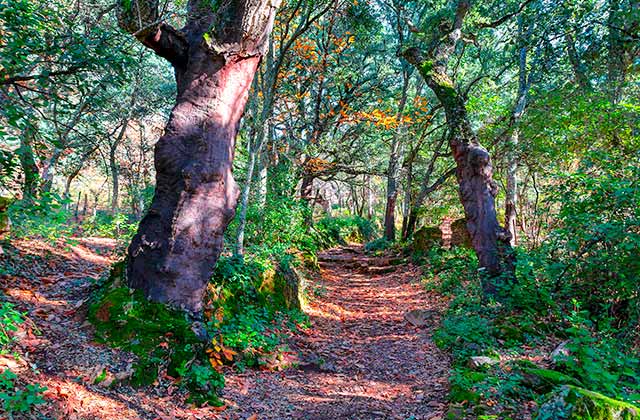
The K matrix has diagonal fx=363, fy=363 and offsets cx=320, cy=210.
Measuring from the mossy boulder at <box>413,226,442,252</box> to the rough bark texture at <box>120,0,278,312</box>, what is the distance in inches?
346

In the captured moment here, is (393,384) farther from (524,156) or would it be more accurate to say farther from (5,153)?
(524,156)

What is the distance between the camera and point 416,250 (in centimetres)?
1240

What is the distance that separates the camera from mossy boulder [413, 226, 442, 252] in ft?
39.1

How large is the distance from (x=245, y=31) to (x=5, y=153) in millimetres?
2840

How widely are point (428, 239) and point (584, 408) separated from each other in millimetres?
9973

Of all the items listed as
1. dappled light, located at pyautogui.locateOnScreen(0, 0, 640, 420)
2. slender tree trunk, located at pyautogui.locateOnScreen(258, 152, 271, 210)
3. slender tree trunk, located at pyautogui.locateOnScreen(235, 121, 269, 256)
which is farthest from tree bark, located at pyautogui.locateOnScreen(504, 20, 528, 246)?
slender tree trunk, located at pyautogui.locateOnScreen(235, 121, 269, 256)

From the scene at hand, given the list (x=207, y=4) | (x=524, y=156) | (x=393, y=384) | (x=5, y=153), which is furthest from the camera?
(x=524, y=156)

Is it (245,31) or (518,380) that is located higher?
(245,31)

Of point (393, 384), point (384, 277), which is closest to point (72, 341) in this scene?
point (393, 384)

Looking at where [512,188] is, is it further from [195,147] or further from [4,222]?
[4,222]

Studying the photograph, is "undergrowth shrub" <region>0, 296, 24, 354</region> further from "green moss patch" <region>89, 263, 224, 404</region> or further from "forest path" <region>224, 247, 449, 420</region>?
"forest path" <region>224, 247, 449, 420</region>

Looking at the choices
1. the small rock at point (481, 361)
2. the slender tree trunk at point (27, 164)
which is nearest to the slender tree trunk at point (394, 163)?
the small rock at point (481, 361)

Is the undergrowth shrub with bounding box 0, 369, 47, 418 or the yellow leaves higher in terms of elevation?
the yellow leaves

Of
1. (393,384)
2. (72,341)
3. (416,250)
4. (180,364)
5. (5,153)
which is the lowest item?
(393,384)
